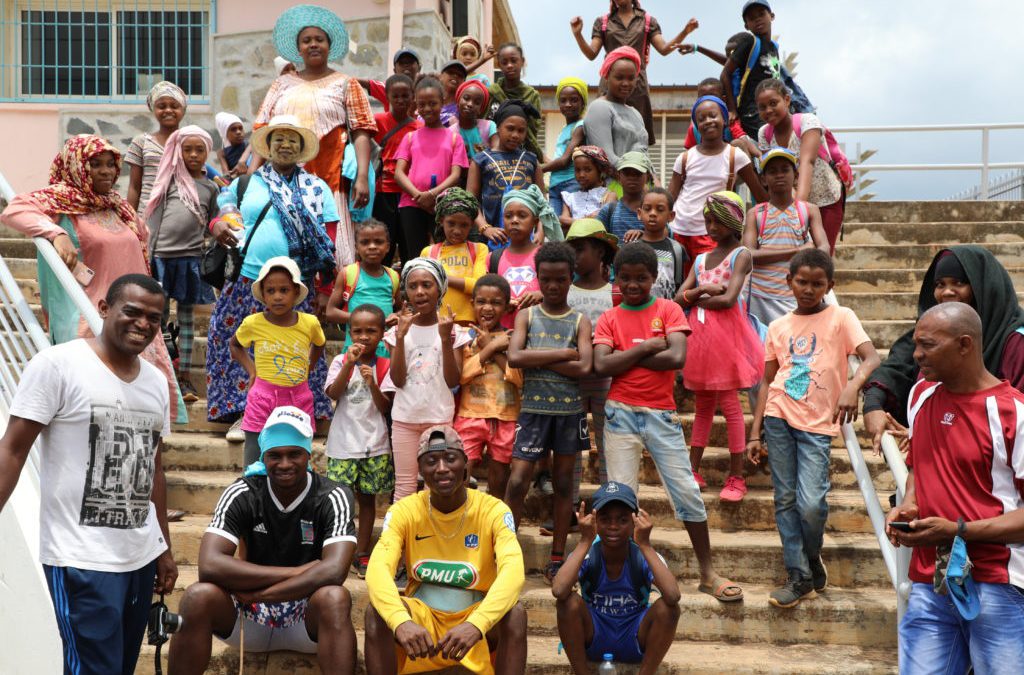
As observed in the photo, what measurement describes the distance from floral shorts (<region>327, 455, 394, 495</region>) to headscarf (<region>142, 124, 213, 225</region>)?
2585 mm

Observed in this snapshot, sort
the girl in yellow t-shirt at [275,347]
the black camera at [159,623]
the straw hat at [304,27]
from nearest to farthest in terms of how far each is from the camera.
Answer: the black camera at [159,623] → the girl in yellow t-shirt at [275,347] → the straw hat at [304,27]

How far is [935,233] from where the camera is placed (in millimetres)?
9719

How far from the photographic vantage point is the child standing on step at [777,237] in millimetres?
6336

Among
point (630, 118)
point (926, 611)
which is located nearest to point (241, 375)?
point (630, 118)

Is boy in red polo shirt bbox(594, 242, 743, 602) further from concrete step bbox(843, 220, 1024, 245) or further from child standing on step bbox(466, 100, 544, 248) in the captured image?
concrete step bbox(843, 220, 1024, 245)

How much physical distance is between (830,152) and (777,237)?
57.1 inches

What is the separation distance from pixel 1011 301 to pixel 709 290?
2280 millimetres

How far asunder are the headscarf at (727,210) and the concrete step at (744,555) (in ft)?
6.14

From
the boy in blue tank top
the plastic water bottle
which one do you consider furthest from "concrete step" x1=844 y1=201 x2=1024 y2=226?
the plastic water bottle

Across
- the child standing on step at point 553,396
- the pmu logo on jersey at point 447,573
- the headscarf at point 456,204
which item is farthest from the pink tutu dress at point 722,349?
the pmu logo on jersey at point 447,573

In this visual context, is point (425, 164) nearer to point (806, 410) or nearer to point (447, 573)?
point (806, 410)

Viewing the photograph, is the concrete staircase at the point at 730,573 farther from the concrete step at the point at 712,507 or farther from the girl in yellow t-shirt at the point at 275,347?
the girl in yellow t-shirt at the point at 275,347

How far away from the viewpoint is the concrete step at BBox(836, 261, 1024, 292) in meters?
8.64

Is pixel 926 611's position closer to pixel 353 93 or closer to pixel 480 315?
pixel 480 315
